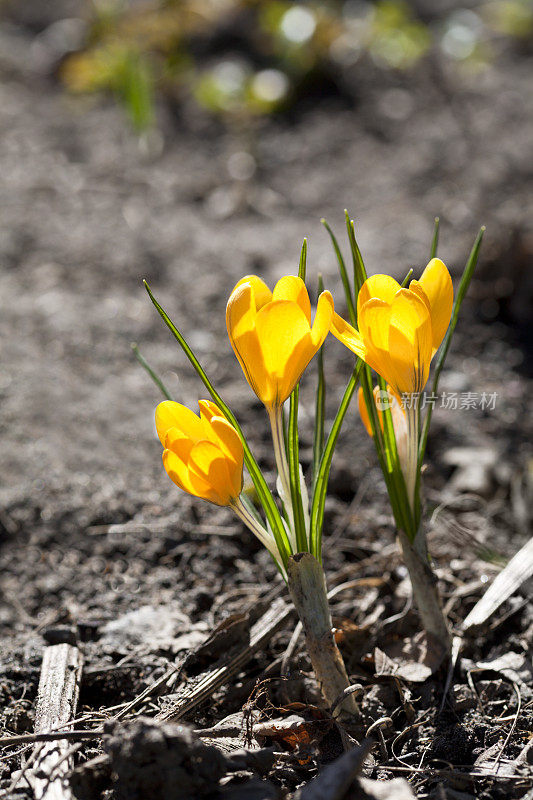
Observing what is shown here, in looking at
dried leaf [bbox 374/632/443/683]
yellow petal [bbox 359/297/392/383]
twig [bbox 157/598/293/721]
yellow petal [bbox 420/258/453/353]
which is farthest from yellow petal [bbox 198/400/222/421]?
dried leaf [bbox 374/632/443/683]

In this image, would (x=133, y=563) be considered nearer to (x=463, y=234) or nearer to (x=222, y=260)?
(x=222, y=260)

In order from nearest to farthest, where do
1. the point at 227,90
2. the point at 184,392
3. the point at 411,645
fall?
1. the point at 411,645
2. the point at 184,392
3. the point at 227,90

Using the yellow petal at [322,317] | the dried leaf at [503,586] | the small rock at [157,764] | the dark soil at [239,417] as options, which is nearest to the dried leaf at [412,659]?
the dark soil at [239,417]

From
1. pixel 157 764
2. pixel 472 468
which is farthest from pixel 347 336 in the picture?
pixel 472 468

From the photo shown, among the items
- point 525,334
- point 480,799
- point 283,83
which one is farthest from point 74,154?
point 480,799

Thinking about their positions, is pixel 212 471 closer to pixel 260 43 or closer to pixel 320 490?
pixel 320 490

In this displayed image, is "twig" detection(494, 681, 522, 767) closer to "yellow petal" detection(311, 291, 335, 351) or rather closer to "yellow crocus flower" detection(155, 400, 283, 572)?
"yellow crocus flower" detection(155, 400, 283, 572)
